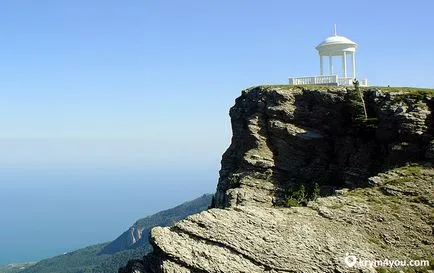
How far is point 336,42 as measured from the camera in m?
57.7

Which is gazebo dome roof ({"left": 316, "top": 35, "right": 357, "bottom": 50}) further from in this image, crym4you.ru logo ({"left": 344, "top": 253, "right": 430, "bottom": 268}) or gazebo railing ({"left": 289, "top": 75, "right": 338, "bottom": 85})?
crym4you.ru logo ({"left": 344, "top": 253, "right": 430, "bottom": 268})

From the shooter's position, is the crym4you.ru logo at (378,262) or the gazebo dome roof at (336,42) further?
the gazebo dome roof at (336,42)

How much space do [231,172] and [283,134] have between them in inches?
294

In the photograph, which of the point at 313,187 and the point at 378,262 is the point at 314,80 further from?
the point at 378,262

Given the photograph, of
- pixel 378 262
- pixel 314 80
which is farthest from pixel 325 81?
pixel 378 262

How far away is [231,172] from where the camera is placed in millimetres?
50281

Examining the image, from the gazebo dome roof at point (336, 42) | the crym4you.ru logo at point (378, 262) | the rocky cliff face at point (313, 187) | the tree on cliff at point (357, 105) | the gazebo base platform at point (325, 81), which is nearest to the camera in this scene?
the crym4you.ru logo at point (378, 262)

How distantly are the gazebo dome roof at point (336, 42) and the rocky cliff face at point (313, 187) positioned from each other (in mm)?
12598

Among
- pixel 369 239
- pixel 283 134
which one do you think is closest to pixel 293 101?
pixel 283 134

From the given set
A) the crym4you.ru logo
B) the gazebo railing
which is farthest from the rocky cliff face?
the gazebo railing

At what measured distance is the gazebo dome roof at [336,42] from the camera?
57750 mm

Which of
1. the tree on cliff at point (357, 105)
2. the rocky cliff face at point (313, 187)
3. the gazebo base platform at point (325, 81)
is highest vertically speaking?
the gazebo base platform at point (325, 81)

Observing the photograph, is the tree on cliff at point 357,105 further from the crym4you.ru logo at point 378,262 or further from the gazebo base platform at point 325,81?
the crym4you.ru logo at point 378,262

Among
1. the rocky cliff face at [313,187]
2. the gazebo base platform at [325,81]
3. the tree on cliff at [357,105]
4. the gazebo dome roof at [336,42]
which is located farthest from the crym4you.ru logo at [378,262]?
the gazebo dome roof at [336,42]
